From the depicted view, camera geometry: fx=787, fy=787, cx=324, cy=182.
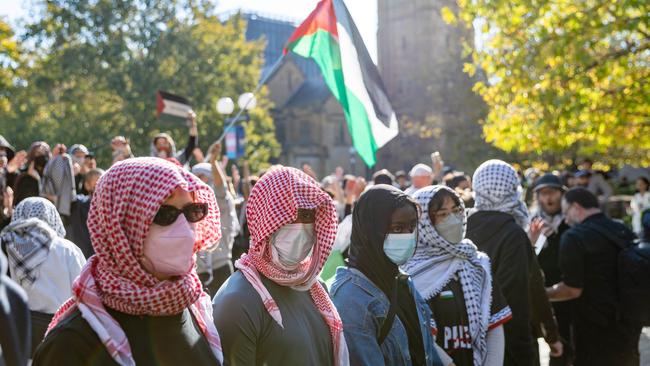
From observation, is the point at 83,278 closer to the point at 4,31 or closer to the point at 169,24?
the point at 4,31

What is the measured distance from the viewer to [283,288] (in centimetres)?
331

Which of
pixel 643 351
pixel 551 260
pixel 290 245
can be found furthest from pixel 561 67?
pixel 290 245

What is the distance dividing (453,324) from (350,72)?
3.09m

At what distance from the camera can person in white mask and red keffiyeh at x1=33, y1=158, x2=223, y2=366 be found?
2.38 m

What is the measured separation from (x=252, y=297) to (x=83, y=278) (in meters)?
0.83

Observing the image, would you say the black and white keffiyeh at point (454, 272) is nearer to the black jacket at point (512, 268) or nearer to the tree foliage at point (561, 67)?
the black jacket at point (512, 268)

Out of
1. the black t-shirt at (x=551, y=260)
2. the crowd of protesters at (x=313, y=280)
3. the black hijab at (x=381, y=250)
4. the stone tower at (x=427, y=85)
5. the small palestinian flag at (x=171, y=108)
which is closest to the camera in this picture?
the crowd of protesters at (x=313, y=280)

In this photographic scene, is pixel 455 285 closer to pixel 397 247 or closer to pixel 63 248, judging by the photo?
pixel 397 247

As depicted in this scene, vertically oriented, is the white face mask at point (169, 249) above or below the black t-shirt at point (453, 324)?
above

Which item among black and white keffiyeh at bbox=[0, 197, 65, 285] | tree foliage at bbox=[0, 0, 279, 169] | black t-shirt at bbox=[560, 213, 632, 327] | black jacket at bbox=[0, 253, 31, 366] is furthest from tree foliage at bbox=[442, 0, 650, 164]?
tree foliage at bbox=[0, 0, 279, 169]

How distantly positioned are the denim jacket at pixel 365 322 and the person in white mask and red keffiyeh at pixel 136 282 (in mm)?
999

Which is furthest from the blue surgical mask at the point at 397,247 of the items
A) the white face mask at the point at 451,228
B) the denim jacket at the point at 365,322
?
the white face mask at the point at 451,228

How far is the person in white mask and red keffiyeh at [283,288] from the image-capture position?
309cm

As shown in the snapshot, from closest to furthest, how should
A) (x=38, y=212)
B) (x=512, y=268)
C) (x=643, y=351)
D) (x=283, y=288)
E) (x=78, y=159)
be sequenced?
1. (x=283, y=288)
2. (x=512, y=268)
3. (x=38, y=212)
4. (x=643, y=351)
5. (x=78, y=159)
